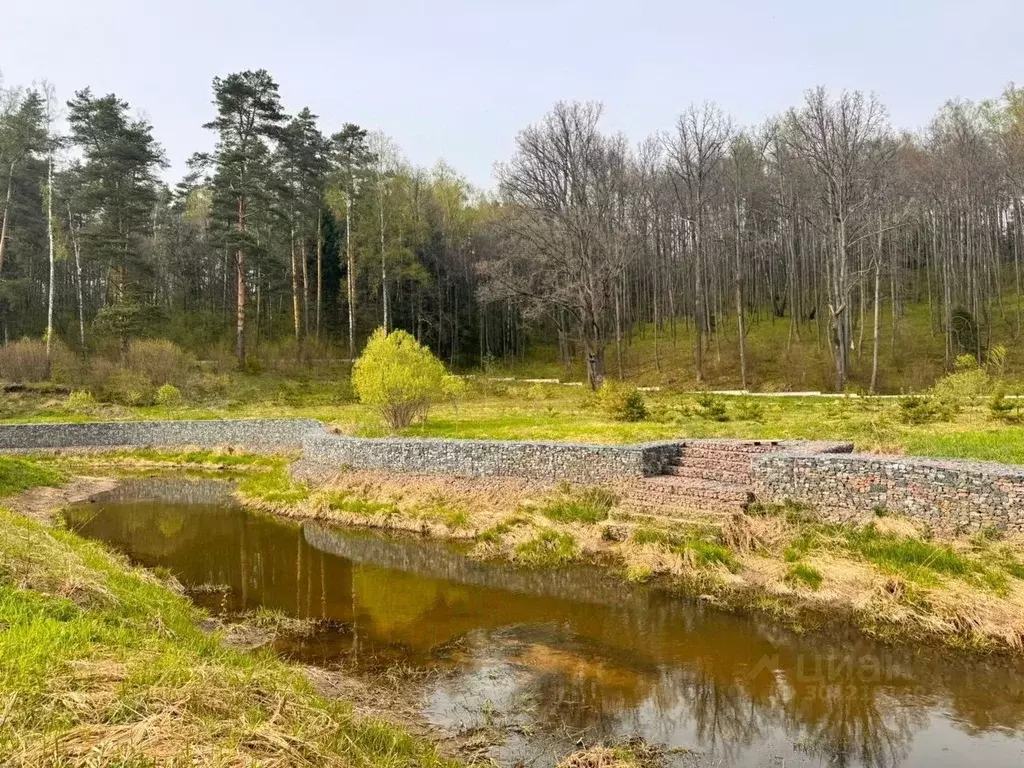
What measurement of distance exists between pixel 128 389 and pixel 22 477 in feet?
51.7

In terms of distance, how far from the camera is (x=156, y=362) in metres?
38.7

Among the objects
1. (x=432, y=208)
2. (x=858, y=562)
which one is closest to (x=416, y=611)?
(x=858, y=562)

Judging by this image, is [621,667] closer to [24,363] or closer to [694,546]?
[694,546]

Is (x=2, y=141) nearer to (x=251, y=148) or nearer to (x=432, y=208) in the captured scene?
(x=251, y=148)

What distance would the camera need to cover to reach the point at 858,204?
3331 centimetres

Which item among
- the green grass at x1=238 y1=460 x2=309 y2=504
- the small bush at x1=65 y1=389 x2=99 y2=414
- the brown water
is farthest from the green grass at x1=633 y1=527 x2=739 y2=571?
the small bush at x1=65 y1=389 x2=99 y2=414

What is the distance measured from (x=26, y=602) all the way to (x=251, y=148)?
1602 inches

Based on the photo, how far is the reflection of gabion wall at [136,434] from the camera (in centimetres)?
2875

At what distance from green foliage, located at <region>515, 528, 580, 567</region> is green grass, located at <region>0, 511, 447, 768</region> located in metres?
6.36

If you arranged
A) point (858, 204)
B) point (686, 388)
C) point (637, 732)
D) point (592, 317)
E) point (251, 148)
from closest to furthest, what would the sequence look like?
point (637, 732) → point (858, 204) → point (592, 317) → point (686, 388) → point (251, 148)

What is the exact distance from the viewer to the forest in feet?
120

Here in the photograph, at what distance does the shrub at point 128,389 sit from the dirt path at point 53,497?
40.1 feet

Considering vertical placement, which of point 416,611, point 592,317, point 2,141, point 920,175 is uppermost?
point 2,141

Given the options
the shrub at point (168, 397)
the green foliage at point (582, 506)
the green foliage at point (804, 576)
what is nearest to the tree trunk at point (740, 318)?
the green foliage at point (582, 506)
